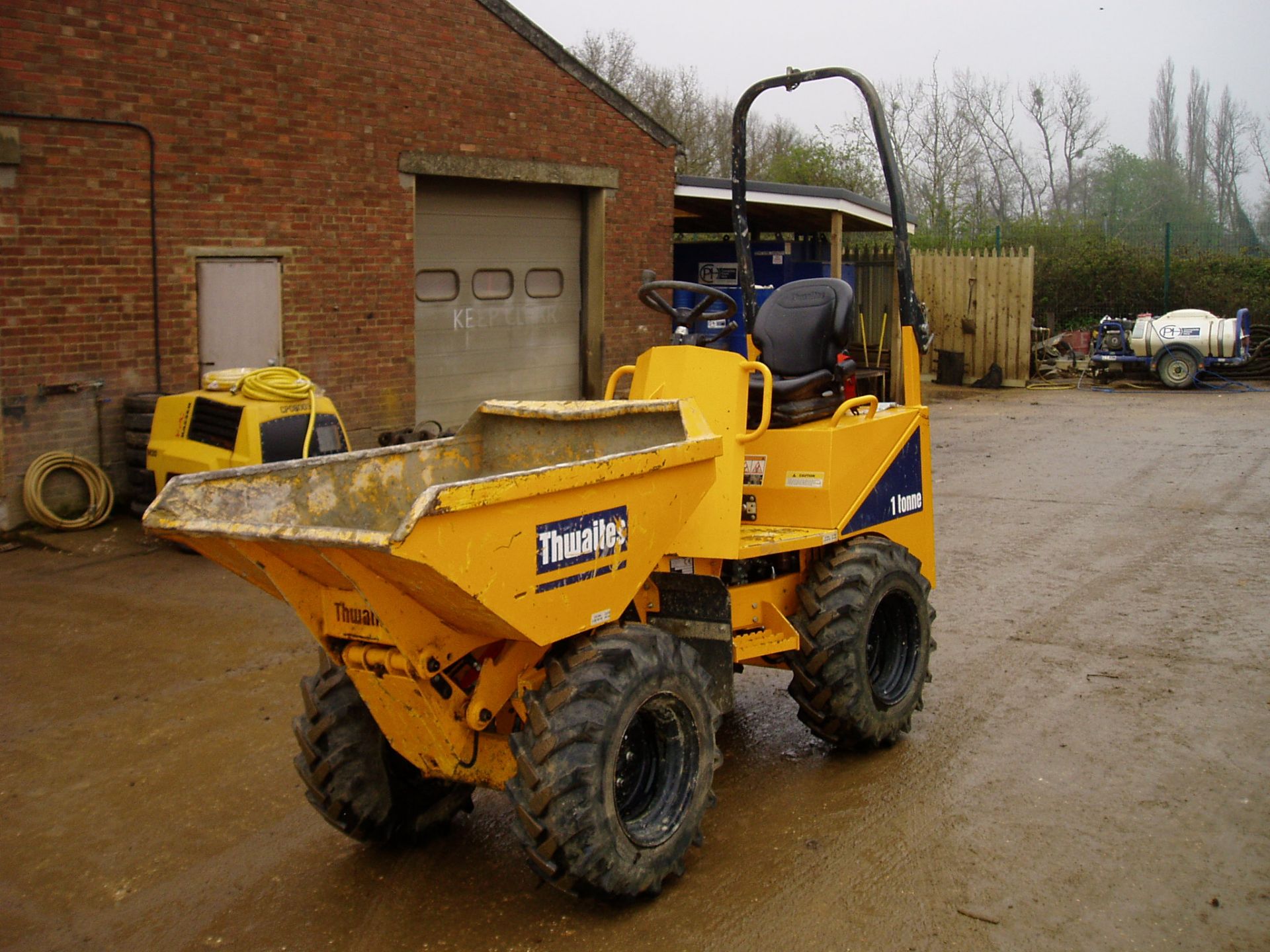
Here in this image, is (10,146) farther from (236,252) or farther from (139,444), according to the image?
(139,444)

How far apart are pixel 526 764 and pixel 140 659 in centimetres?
397

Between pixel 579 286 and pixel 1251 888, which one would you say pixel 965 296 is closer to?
pixel 579 286

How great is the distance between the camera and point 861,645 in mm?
5391

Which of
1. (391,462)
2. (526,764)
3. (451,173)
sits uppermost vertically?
(451,173)

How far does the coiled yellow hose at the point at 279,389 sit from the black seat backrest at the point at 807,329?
443cm

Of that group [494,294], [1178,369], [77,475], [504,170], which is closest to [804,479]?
[77,475]

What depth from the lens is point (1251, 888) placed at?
14.4ft

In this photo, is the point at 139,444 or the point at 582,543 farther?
the point at 139,444

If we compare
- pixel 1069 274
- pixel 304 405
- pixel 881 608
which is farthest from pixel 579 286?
pixel 1069 274

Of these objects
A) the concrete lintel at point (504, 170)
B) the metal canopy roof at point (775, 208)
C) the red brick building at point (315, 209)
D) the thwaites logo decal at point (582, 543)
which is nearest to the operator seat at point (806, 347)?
the thwaites logo decal at point (582, 543)

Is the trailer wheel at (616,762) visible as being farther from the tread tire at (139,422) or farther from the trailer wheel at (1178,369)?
the trailer wheel at (1178,369)

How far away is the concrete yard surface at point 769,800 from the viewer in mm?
4176

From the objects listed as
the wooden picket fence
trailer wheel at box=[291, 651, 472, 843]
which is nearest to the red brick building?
trailer wheel at box=[291, 651, 472, 843]

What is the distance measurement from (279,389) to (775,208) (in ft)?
30.4
